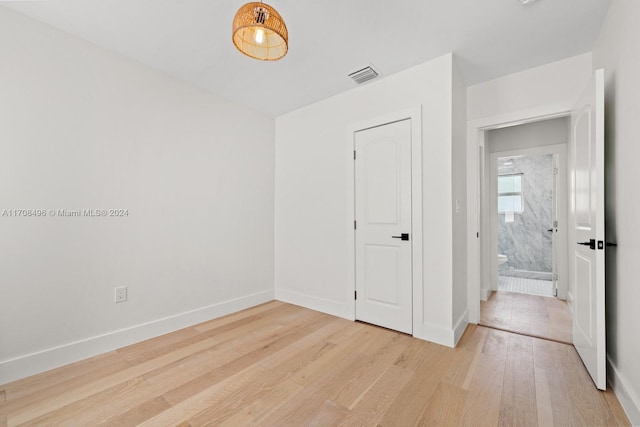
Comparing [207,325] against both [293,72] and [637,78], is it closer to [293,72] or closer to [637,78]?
[293,72]

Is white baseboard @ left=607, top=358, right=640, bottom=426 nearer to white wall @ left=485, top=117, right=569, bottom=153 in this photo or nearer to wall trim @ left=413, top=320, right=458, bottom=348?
wall trim @ left=413, top=320, right=458, bottom=348

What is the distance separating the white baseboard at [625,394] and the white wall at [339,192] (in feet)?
3.17

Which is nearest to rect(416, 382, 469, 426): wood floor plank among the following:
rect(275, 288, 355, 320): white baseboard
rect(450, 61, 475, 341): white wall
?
rect(450, 61, 475, 341): white wall

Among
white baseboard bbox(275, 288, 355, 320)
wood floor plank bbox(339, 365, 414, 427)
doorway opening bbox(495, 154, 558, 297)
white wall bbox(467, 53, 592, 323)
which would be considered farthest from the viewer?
doorway opening bbox(495, 154, 558, 297)

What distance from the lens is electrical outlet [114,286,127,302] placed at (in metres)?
2.43

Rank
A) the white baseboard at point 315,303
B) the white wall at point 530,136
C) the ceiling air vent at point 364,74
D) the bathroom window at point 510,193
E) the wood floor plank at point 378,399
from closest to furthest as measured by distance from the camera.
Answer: the wood floor plank at point 378,399 < the ceiling air vent at point 364,74 < the white baseboard at point 315,303 < the white wall at point 530,136 < the bathroom window at point 510,193

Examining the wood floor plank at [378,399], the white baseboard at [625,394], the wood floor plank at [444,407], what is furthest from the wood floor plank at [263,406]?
the white baseboard at [625,394]

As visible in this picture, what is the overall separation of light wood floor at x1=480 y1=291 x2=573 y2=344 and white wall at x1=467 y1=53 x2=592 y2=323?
366 mm

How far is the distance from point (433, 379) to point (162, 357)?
2.08 m

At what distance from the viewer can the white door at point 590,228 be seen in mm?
1744

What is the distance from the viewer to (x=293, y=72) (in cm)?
278

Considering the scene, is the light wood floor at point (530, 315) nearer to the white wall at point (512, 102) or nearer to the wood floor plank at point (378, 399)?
the white wall at point (512, 102)

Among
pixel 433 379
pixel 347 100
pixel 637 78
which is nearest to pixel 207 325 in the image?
pixel 433 379

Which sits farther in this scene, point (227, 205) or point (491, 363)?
point (227, 205)
